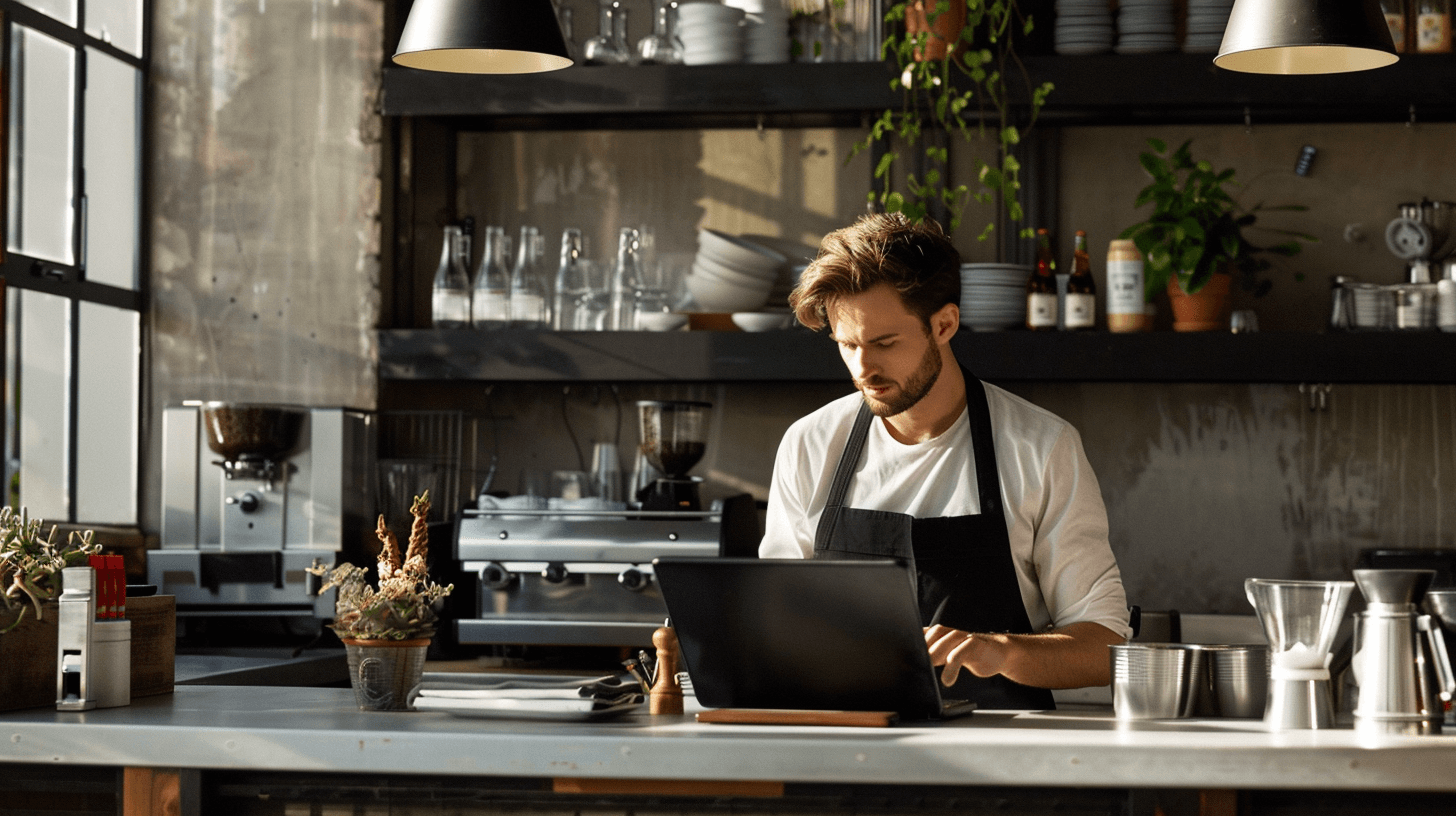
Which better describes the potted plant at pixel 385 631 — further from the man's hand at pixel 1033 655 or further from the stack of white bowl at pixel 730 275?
the stack of white bowl at pixel 730 275

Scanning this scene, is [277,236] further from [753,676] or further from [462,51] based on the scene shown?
[753,676]

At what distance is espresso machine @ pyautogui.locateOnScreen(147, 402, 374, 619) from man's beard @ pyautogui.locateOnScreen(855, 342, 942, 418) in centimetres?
166

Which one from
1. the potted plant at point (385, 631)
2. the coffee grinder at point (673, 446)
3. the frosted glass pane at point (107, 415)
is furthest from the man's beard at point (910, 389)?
the frosted glass pane at point (107, 415)

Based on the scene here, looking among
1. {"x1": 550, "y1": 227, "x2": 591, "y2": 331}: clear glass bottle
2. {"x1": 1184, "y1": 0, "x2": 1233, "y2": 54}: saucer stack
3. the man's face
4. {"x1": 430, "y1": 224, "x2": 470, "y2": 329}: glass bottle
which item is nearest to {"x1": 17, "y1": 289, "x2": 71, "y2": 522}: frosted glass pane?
{"x1": 430, "y1": 224, "x2": 470, "y2": 329}: glass bottle

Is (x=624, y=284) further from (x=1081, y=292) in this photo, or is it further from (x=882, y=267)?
(x=882, y=267)

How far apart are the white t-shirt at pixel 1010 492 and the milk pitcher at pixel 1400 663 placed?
19.4 inches

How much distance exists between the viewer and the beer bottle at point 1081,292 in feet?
11.8

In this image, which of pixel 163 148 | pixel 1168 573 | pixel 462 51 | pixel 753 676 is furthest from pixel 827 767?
pixel 163 148

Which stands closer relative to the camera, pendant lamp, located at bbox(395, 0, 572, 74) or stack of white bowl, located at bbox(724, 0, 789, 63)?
pendant lamp, located at bbox(395, 0, 572, 74)

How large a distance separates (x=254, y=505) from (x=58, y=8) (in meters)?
1.29

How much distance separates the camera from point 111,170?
12.5 feet

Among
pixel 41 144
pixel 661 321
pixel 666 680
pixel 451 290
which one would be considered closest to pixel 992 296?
pixel 661 321

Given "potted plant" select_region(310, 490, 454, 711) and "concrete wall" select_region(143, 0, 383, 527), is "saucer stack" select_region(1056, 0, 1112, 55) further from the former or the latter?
"potted plant" select_region(310, 490, 454, 711)

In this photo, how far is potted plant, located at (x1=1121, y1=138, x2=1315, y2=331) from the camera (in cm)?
356
